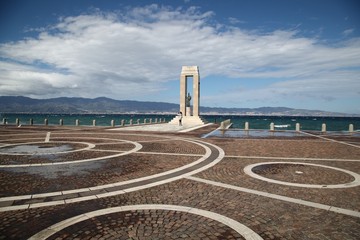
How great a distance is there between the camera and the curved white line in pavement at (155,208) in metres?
4.87

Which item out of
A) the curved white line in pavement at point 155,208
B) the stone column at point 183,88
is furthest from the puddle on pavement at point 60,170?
the stone column at point 183,88

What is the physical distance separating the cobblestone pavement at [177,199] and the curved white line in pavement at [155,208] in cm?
2

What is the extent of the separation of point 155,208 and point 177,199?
2.82 ft

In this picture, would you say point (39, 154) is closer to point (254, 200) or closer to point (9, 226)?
point (9, 226)

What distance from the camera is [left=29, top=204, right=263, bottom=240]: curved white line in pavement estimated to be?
4867mm

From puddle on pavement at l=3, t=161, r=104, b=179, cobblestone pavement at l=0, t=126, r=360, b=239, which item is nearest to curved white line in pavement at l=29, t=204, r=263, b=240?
cobblestone pavement at l=0, t=126, r=360, b=239

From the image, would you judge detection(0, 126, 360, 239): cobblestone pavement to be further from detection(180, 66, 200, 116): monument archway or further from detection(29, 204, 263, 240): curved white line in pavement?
detection(180, 66, 200, 116): monument archway

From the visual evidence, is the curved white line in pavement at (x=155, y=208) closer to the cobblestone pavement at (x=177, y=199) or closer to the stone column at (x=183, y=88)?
the cobblestone pavement at (x=177, y=199)

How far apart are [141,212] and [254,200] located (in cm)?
313

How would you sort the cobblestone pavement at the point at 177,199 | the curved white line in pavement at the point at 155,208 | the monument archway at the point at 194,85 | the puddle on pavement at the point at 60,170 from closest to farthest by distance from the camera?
1. the curved white line in pavement at the point at 155,208
2. the cobblestone pavement at the point at 177,199
3. the puddle on pavement at the point at 60,170
4. the monument archway at the point at 194,85

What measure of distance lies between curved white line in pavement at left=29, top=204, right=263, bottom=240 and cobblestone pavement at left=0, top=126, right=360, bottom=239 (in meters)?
0.02

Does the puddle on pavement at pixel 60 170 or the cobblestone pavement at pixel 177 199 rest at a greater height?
the cobblestone pavement at pixel 177 199

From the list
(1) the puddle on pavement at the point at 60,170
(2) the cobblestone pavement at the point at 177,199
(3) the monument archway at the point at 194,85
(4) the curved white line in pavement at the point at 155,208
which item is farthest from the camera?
(3) the monument archway at the point at 194,85

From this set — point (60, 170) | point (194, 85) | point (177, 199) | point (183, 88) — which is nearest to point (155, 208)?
point (177, 199)
